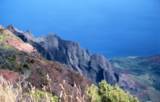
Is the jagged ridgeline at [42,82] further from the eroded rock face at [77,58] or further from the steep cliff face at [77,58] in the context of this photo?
the eroded rock face at [77,58]

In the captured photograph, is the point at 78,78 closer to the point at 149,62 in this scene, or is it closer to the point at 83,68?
the point at 83,68

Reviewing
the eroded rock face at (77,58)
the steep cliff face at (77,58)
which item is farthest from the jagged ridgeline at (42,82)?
the eroded rock face at (77,58)

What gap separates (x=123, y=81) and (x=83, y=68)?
60.4ft

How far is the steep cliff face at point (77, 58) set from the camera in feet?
415

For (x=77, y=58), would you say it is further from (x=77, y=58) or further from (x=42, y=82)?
(x=42, y=82)

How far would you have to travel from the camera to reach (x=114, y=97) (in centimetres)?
2683

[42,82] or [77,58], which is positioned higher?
[77,58]

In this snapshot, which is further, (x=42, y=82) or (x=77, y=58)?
(x=77, y=58)

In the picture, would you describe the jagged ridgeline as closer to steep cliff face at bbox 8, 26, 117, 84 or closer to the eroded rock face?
steep cliff face at bbox 8, 26, 117, 84

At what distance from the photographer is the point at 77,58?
141 meters

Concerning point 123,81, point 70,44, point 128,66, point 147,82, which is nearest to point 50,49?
point 70,44

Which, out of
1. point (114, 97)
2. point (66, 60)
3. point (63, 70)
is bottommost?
point (114, 97)

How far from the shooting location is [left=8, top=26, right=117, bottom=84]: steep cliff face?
12638 centimetres

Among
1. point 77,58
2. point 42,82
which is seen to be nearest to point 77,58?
point 77,58
